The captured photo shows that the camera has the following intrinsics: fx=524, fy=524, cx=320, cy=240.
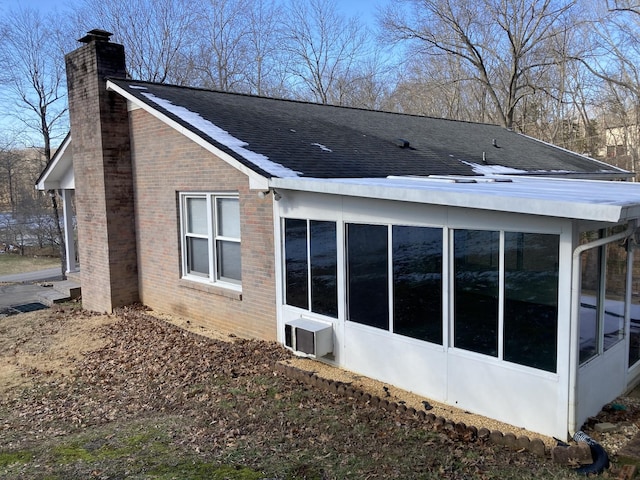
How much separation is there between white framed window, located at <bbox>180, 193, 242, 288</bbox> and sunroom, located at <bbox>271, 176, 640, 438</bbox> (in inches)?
77.0

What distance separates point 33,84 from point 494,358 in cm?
3256

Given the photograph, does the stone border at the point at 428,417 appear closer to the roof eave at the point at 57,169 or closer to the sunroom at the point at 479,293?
the sunroom at the point at 479,293

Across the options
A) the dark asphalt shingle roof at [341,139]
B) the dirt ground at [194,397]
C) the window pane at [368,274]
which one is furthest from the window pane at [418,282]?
the dark asphalt shingle roof at [341,139]

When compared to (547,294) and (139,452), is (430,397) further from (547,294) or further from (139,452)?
(139,452)

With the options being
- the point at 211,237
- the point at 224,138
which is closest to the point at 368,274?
the point at 224,138

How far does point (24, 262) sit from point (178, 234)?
2479 centimetres

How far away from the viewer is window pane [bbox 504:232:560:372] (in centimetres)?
521

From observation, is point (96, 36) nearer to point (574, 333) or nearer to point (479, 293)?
point (479, 293)

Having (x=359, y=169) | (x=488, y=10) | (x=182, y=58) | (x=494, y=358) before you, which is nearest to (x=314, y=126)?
(x=359, y=169)

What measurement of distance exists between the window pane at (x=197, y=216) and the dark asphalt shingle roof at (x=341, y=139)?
1549 mm

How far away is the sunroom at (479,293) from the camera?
5.16 m

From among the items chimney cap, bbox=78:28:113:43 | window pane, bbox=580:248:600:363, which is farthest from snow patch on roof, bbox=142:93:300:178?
window pane, bbox=580:248:600:363

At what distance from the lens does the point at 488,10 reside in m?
28.4

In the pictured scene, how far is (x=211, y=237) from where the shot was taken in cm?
959
